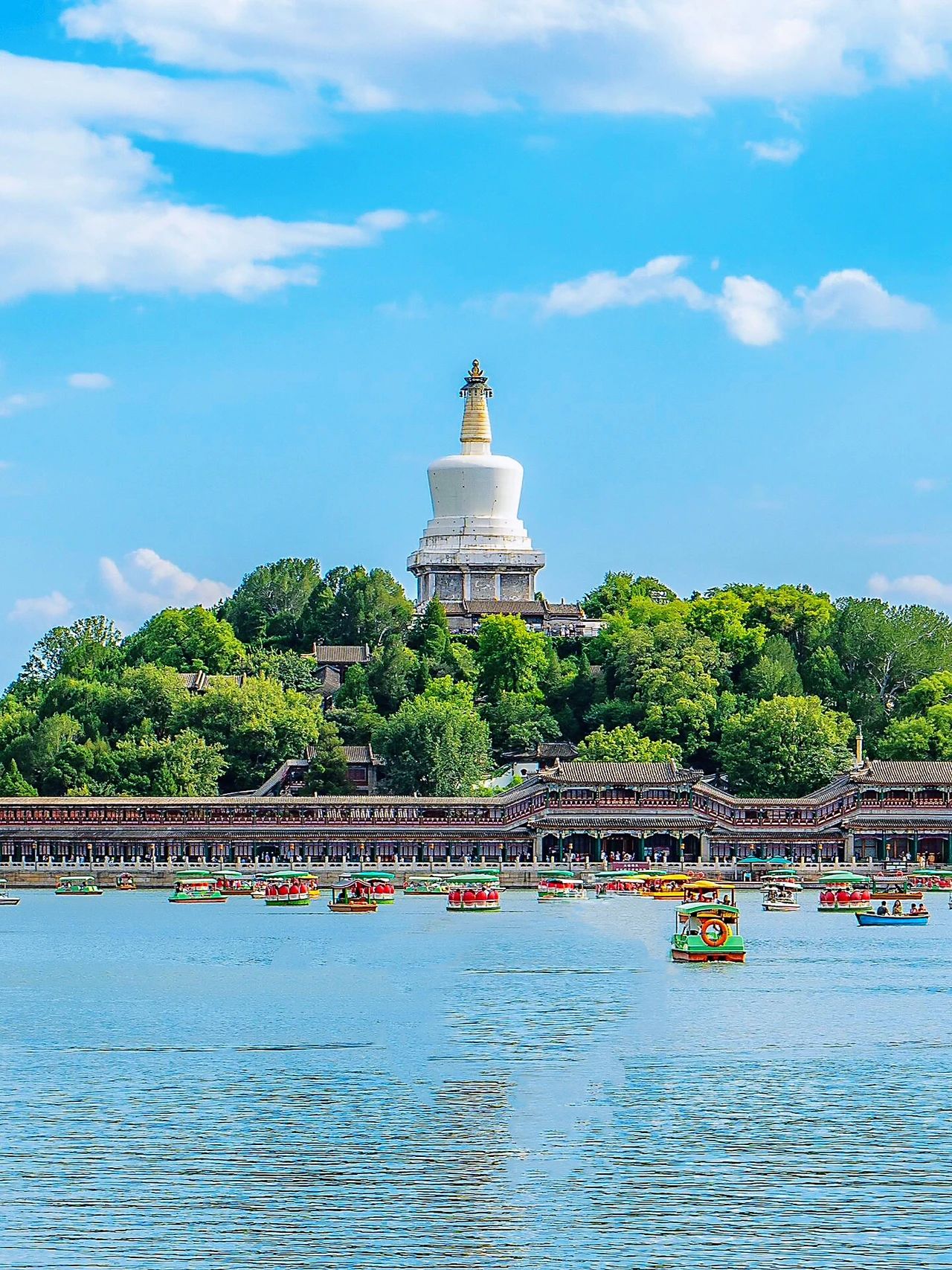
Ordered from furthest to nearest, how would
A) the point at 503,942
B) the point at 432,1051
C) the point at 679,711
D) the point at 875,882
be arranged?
the point at 679,711 < the point at 875,882 < the point at 503,942 < the point at 432,1051

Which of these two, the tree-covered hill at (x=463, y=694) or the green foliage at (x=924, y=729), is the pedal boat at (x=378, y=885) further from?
the green foliage at (x=924, y=729)

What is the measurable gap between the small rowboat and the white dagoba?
55599mm

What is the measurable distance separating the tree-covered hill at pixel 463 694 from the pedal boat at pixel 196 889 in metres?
8.40

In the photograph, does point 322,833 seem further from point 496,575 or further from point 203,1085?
point 203,1085

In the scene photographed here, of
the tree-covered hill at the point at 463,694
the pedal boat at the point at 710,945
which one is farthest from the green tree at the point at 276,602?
the pedal boat at the point at 710,945

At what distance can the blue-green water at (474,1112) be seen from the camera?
2659 centimetres

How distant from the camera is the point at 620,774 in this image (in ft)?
298

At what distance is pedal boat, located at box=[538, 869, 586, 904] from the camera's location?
79.9 m

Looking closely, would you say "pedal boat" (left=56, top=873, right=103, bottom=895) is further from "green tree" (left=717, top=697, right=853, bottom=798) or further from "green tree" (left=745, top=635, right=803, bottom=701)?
"green tree" (left=745, top=635, right=803, bottom=701)

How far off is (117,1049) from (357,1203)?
13284 mm

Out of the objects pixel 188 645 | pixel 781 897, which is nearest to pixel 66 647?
pixel 188 645

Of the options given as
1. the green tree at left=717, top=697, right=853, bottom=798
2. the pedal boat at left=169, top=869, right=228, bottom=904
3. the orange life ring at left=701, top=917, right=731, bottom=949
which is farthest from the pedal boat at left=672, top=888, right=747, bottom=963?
the green tree at left=717, top=697, right=853, bottom=798

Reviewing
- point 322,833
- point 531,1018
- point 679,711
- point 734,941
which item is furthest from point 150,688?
point 531,1018

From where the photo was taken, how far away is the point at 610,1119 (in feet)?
109
